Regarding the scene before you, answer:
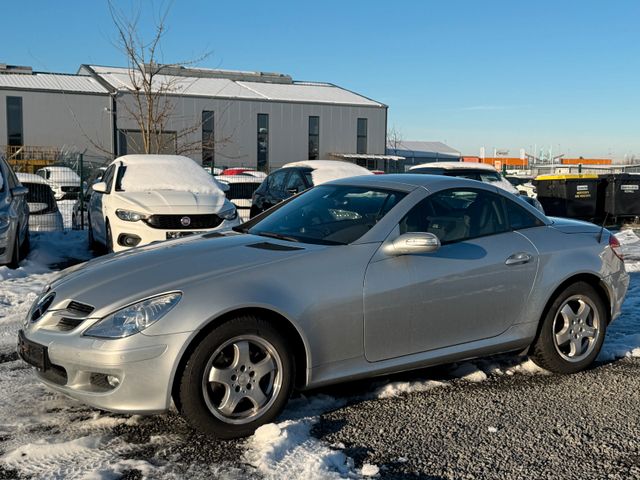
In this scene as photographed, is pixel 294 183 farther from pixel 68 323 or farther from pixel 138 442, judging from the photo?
pixel 138 442

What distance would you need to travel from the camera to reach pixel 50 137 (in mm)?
45625

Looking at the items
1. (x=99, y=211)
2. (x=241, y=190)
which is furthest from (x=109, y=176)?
(x=241, y=190)

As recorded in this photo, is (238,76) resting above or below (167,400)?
above

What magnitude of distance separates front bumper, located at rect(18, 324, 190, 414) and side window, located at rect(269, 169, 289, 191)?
9760mm

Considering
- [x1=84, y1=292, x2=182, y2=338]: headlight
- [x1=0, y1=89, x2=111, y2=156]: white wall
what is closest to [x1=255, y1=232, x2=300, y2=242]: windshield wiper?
[x1=84, y1=292, x2=182, y2=338]: headlight

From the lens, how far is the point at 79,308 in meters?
3.84

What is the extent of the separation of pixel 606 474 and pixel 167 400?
2231mm

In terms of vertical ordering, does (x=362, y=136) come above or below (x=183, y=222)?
above

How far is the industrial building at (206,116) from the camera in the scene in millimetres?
Answer: 44781

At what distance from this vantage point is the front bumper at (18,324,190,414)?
11.8ft

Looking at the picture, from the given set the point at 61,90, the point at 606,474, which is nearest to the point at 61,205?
the point at 606,474

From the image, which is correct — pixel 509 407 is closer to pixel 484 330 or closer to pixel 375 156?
pixel 484 330

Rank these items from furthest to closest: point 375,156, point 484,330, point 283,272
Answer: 1. point 375,156
2. point 484,330
3. point 283,272

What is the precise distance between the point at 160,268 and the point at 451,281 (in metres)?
1.83
